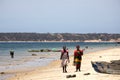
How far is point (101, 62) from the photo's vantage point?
17688 millimetres

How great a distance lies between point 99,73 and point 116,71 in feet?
3.46

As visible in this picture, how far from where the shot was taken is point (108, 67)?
17.3m

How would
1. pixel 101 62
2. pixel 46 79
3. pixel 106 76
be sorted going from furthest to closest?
pixel 46 79
pixel 101 62
pixel 106 76

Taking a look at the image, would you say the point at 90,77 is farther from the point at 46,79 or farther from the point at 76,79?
the point at 46,79

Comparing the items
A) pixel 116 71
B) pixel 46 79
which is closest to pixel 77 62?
pixel 46 79

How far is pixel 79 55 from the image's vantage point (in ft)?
66.4

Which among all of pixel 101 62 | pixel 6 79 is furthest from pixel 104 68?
pixel 6 79

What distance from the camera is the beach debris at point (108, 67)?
17016mm

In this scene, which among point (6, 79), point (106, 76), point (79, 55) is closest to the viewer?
point (106, 76)

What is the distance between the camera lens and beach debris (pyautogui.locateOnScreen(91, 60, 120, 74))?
1702cm

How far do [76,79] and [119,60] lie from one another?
2291 mm

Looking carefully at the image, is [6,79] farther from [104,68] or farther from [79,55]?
[104,68]

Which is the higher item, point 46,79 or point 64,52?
point 64,52

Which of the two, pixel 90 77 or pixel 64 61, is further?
pixel 64 61
